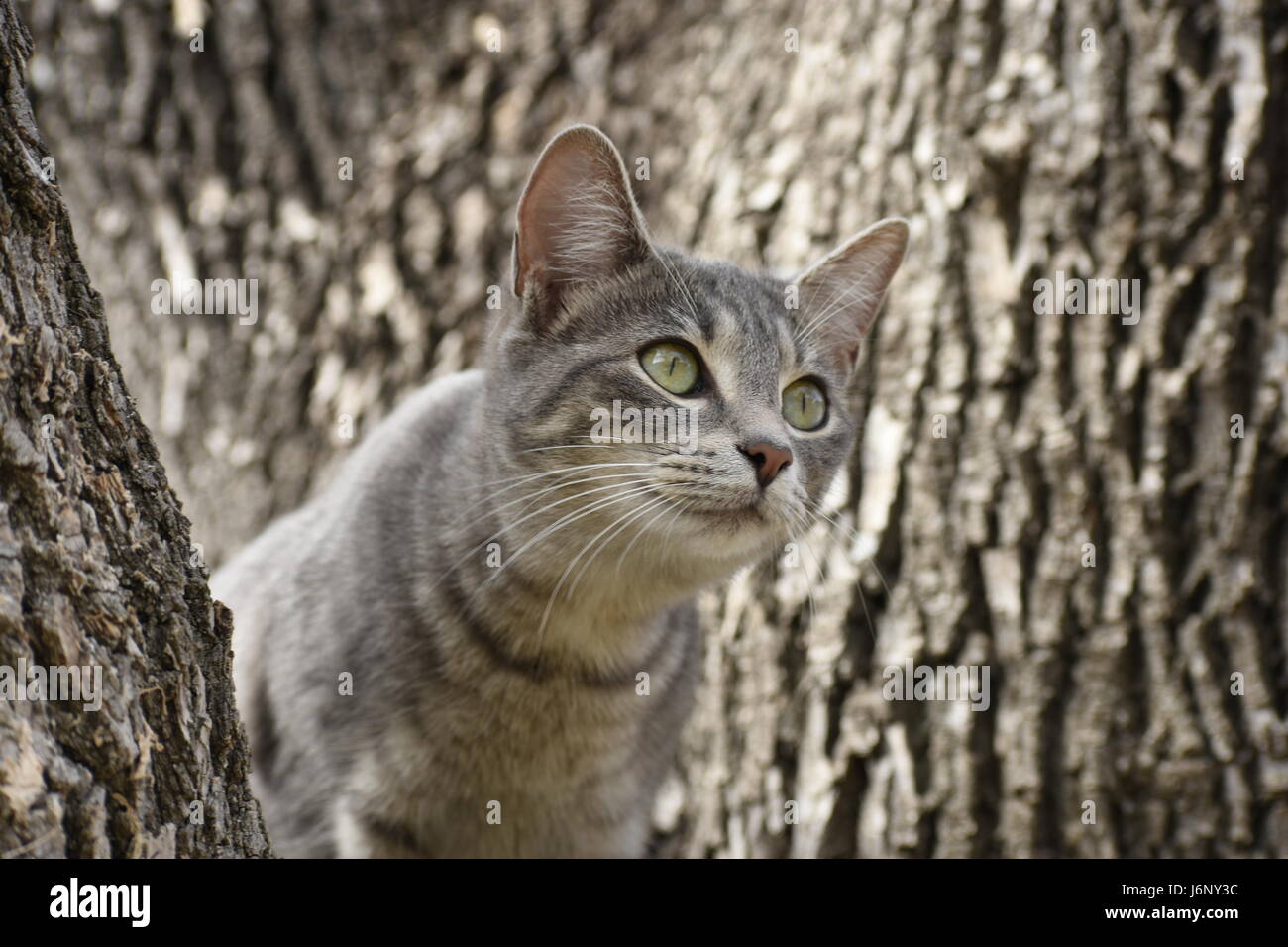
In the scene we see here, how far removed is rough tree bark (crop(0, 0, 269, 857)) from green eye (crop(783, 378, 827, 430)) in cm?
118

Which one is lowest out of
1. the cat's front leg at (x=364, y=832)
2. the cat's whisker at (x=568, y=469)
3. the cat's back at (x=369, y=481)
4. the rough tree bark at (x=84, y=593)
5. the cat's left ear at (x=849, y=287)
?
A: the cat's front leg at (x=364, y=832)

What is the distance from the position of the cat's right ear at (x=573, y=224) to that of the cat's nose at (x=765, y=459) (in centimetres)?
50

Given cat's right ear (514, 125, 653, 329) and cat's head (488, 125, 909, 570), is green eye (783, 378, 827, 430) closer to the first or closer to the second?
cat's head (488, 125, 909, 570)

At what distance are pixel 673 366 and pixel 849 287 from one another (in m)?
0.52

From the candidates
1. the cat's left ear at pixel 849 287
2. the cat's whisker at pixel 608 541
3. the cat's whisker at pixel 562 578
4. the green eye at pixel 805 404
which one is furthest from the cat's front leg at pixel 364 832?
the cat's left ear at pixel 849 287

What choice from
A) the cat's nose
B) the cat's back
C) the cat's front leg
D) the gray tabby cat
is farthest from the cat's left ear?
the cat's front leg

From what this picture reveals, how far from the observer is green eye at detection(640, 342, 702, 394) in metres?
2.19

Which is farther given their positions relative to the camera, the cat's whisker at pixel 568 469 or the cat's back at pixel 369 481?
the cat's back at pixel 369 481

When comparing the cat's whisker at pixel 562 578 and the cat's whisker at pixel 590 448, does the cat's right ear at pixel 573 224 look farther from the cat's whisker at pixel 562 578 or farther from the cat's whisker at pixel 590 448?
the cat's whisker at pixel 562 578

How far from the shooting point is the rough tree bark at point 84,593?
132 cm

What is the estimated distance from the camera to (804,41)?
2.92 meters

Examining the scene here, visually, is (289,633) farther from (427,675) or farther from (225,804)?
(225,804)

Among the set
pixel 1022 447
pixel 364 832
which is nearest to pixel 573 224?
pixel 1022 447

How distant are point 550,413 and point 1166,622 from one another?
1404mm
